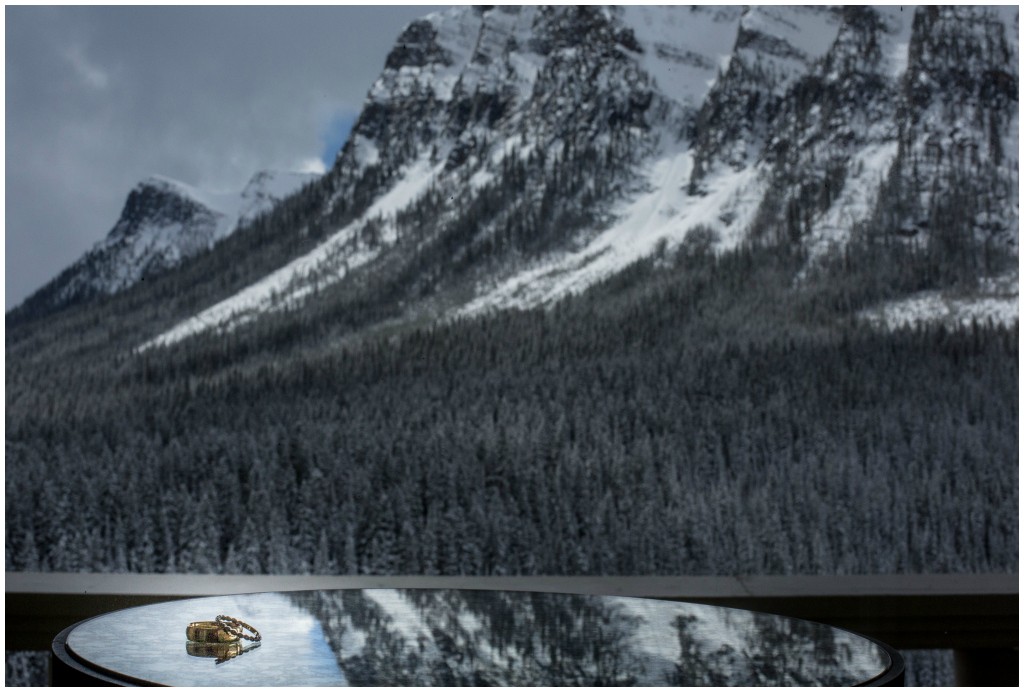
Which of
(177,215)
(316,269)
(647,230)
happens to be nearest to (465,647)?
(647,230)

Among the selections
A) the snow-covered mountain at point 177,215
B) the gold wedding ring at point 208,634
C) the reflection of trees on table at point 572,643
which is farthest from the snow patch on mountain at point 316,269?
the gold wedding ring at point 208,634

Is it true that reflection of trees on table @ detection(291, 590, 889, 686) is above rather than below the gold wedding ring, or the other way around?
below

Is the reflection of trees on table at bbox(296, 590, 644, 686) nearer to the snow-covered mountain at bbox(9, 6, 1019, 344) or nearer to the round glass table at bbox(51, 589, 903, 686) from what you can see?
the round glass table at bbox(51, 589, 903, 686)

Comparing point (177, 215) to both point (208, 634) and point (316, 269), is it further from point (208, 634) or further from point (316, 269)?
point (208, 634)

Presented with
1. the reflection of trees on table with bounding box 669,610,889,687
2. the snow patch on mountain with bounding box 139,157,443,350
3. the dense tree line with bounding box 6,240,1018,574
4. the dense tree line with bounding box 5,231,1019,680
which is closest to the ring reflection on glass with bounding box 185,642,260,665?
the reflection of trees on table with bounding box 669,610,889,687

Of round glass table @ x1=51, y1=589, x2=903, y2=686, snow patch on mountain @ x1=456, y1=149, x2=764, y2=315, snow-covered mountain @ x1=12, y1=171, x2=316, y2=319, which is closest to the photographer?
round glass table @ x1=51, y1=589, x2=903, y2=686

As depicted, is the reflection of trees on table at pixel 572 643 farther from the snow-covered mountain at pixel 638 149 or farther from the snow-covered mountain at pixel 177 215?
the snow-covered mountain at pixel 177 215

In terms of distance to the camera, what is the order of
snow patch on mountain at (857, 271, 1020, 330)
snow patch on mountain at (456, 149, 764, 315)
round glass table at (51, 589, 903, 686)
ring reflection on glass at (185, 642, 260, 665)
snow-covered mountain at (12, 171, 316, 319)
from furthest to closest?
snow-covered mountain at (12, 171, 316, 319) → snow patch on mountain at (456, 149, 764, 315) → snow patch on mountain at (857, 271, 1020, 330) → ring reflection on glass at (185, 642, 260, 665) → round glass table at (51, 589, 903, 686)
